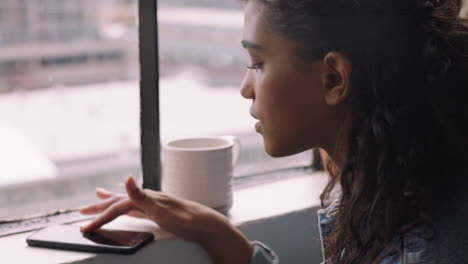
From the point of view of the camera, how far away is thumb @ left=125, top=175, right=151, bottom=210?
89cm

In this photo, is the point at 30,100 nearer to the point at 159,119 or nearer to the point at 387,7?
the point at 159,119

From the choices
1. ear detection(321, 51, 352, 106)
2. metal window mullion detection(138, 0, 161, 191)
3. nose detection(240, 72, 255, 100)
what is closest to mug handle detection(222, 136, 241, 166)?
metal window mullion detection(138, 0, 161, 191)

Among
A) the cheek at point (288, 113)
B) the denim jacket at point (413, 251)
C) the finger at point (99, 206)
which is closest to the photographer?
the denim jacket at point (413, 251)

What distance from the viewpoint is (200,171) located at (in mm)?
978

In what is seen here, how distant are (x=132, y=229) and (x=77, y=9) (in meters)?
0.39

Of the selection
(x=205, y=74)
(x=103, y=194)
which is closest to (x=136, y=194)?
(x=103, y=194)

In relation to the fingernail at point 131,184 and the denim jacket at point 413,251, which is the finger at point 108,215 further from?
the denim jacket at point 413,251

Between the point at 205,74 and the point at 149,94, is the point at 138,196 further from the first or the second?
the point at 205,74

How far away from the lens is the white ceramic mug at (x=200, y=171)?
97cm

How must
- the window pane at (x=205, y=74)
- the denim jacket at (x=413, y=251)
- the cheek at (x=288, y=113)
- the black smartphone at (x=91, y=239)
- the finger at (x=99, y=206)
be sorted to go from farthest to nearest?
the window pane at (x=205, y=74)
the finger at (x=99, y=206)
the black smartphone at (x=91, y=239)
the cheek at (x=288, y=113)
the denim jacket at (x=413, y=251)

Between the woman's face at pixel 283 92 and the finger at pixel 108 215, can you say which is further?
the finger at pixel 108 215

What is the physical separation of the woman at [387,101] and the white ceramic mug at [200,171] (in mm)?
250

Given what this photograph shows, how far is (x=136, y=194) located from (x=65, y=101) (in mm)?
255

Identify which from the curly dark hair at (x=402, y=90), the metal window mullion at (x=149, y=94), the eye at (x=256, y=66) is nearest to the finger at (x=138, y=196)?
the metal window mullion at (x=149, y=94)
